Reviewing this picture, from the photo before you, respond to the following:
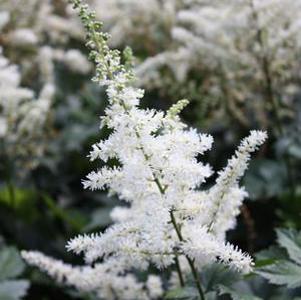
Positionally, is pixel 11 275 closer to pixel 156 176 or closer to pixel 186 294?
pixel 186 294

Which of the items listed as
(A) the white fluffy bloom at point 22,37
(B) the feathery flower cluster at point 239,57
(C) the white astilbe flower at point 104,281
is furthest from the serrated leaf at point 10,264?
(A) the white fluffy bloom at point 22,37

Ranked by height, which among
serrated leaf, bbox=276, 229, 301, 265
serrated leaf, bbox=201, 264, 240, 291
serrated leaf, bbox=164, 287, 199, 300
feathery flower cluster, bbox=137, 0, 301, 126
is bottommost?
serrated leaf, bbox=164, 287, 199, 300

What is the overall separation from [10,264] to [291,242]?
1368 mm

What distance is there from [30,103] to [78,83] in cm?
207

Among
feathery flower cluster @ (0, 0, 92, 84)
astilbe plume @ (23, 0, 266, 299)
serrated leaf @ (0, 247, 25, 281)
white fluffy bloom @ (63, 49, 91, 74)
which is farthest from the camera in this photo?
white fluffy bloom @ (63, 49, 91, 74)

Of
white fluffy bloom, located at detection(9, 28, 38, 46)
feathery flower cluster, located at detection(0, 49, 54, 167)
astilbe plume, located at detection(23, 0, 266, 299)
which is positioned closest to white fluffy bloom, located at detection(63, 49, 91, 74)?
white fluffy bloom, located at detection(9, 28, 38, 46)

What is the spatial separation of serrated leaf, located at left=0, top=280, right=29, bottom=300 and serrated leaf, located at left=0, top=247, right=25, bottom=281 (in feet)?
0.24

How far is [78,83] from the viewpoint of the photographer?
5844 mm

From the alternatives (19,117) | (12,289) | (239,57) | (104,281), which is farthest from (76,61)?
(104,281)

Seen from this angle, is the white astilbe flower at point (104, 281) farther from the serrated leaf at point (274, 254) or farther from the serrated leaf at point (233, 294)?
the serrated leaf at point (233, 294)

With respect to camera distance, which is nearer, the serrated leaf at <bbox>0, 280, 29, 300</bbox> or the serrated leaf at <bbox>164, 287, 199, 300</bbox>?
the serrated leaf at <bbox>164, 287, 199, 300</bbox>

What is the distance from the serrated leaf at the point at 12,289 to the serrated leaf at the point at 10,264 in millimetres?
72

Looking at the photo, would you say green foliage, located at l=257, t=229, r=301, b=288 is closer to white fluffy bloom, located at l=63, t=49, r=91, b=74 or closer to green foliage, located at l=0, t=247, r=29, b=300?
green foliage, located at l=0, t=247, r=29, b=300

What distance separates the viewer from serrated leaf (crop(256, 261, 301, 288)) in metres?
1.94
